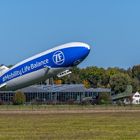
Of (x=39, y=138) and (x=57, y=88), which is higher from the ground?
(x=57, y=88)

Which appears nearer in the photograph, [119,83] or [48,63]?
[48,63]

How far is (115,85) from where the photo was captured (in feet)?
630

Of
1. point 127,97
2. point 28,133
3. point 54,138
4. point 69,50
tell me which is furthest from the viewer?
point 127,97

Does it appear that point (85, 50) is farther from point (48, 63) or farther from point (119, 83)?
point (119, 83)

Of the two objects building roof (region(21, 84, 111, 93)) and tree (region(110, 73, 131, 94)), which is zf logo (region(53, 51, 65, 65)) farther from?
tree (region(110, 73, 131, 94))

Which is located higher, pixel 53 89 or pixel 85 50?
pixel 53 89

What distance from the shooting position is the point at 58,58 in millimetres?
59000

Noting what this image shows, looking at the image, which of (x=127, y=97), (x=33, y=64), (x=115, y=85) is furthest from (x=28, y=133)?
(x=115, y=85)

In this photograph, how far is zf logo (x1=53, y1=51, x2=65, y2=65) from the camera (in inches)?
2315

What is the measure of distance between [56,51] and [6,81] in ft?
21.1

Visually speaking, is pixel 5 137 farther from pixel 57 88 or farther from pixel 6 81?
pixel 57 88

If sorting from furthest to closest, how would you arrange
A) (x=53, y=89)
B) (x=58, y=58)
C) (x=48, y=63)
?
(x=53, y=89) < (x=48, y=63) < (x=58, y=58)

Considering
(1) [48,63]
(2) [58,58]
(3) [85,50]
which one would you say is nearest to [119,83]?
(3) [85,50]

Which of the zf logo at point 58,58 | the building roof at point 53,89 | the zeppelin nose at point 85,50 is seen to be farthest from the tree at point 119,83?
the zf logo at point 58,58
